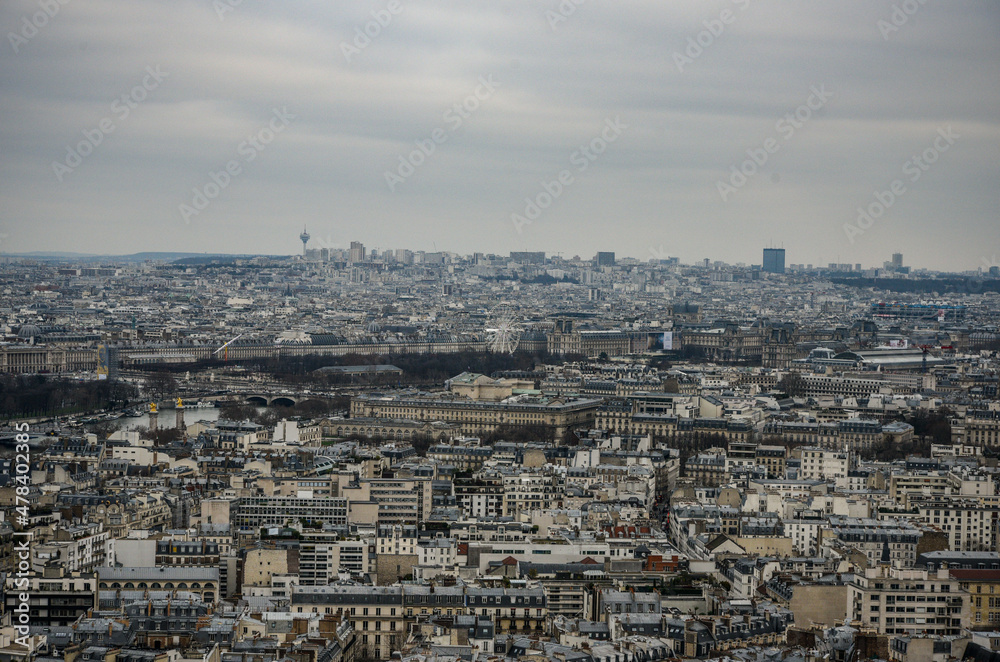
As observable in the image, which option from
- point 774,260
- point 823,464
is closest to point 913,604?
point 823,464

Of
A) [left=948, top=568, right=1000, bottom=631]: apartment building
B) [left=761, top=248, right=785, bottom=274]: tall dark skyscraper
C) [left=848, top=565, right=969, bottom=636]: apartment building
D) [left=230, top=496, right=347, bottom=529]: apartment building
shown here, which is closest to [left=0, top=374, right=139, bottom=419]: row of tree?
[left=230, top=496, right=347, bottom=529]: apartment building

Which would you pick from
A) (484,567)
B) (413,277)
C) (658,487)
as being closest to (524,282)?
(413,277)

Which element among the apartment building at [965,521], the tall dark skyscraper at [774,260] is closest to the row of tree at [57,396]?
the apartment building at [965,521]

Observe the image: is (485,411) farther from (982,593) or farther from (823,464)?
(982,593)

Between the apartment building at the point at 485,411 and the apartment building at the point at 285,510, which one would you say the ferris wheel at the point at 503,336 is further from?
the apartment building at the point at 285,510

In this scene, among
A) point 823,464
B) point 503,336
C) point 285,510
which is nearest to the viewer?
point 285,510

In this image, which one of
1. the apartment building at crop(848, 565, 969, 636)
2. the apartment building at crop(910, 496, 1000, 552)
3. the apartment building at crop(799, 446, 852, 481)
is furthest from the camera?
the apartment building at crop(799, 446, 852, 481)

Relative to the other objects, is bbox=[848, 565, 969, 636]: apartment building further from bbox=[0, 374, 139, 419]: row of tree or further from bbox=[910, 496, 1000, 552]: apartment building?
bbox=[0, 374, 139, 419]: row of tree

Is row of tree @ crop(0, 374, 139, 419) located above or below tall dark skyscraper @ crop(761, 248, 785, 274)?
below
